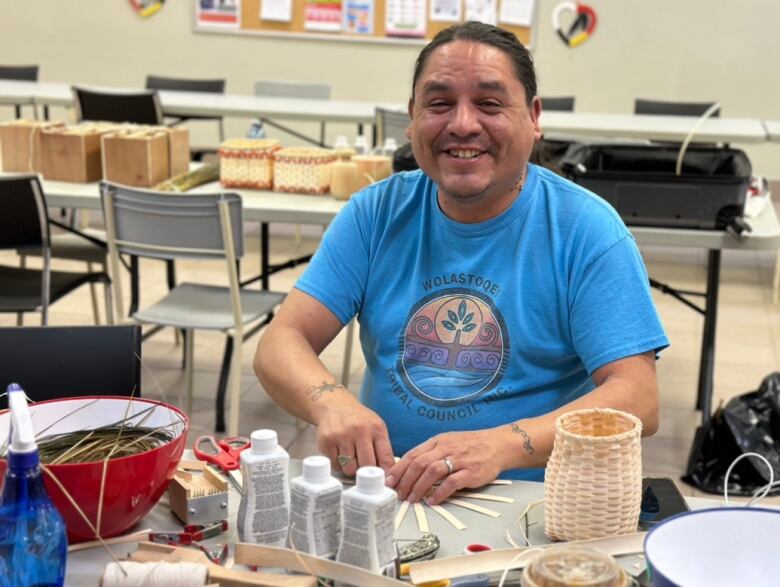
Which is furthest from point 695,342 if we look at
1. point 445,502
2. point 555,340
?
point 445,502

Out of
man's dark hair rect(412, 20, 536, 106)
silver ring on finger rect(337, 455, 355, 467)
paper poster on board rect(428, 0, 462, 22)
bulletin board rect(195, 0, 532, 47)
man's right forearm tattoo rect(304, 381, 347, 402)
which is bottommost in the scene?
silver ring on finger rect(337, 455, 355, 467)

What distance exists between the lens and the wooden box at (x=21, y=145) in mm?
3672

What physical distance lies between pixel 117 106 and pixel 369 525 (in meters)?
4.48

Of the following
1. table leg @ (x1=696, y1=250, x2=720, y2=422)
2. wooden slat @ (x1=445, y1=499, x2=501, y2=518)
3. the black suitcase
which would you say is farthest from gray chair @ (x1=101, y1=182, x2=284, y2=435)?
wooden slat @ (x1=445, y1=499, x2=501, y2=518)

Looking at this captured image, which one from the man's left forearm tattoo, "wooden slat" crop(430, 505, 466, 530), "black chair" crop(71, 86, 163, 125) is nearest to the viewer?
"wooden slat" crop(430, 505, 466, 530)

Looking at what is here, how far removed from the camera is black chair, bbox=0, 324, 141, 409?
1705 millimetres

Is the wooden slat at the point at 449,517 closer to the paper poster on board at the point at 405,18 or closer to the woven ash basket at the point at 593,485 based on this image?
the woven ash basket at the point at 593,485

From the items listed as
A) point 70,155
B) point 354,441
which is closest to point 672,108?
point 70,155

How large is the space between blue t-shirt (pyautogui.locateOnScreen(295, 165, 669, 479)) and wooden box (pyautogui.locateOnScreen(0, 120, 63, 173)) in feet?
7.47

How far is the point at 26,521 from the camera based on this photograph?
103 cm

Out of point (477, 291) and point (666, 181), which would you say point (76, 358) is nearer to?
point (477, 291)

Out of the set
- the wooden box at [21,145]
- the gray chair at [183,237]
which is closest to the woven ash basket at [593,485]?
the gray chair at [183,237]

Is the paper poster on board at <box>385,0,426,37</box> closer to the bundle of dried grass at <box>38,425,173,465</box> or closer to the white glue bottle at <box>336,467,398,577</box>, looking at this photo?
the bundle of dried grass at <box>38,425,173,465</box>

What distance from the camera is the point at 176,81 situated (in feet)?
21.1
